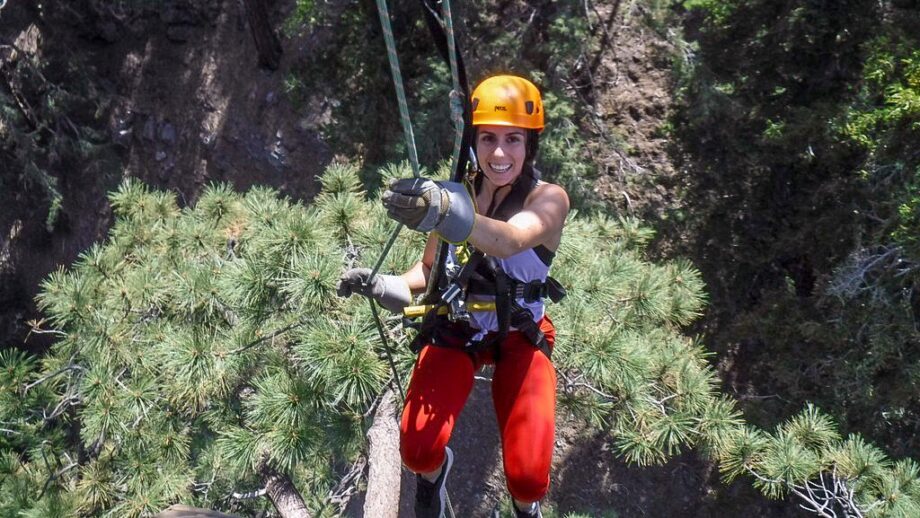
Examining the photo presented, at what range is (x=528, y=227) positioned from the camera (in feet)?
7.16

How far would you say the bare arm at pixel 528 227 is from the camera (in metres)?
2.03

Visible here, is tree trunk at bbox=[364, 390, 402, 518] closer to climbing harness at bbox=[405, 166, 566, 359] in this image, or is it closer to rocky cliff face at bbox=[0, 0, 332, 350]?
climbing harness at bbox=[405, 166, 566, 359]

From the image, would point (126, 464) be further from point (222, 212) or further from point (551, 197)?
point (551, 197)

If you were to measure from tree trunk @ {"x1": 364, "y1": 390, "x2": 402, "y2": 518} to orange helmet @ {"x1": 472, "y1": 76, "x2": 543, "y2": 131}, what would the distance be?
125cm

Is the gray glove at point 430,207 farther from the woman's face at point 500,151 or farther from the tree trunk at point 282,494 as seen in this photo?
the tree trunk at point 282,494

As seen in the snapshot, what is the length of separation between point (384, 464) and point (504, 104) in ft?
4.96

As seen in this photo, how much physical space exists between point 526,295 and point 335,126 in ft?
14.1

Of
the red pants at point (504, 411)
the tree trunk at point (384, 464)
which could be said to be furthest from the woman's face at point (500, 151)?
the tree trunk at point (384, 464)

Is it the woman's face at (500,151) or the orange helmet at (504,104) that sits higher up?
the orange helmet at (504,104)

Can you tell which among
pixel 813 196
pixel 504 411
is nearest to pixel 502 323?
pixel 504 411

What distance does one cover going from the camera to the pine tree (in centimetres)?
300

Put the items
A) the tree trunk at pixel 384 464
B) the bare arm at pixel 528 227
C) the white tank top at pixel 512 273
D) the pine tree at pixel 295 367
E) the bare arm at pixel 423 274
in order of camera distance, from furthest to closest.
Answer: the tree trunk at pixel 384 464, the pine tree at pixel 295 367, the bare arm at pixel 423 274, the white tank top at pixel 512 273, the bare arm at pixel 528 227

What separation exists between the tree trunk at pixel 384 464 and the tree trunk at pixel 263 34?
5.44 metres

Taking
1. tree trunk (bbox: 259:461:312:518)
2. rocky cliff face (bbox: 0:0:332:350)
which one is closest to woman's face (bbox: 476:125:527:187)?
tree trunk (bbox: 259:461:312:518)
